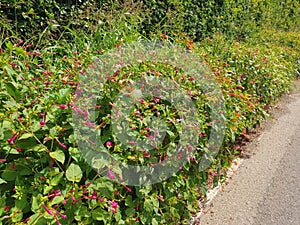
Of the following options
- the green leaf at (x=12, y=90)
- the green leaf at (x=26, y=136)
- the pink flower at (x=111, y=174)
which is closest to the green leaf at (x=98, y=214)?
the pink flower at (x=111, y=174)

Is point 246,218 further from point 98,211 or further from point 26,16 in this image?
point 26,16

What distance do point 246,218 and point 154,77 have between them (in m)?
1.43

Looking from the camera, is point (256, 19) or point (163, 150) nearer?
point (163, 150)

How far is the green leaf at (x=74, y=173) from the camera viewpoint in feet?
4.97

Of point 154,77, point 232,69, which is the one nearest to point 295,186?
point 232,69

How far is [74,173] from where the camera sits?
1.54m

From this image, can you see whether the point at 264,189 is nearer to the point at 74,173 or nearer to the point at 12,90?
the point at 74,173

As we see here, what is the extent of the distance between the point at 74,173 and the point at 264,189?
2.18 m

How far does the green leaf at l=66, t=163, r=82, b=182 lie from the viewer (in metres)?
1.51

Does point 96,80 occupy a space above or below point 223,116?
above

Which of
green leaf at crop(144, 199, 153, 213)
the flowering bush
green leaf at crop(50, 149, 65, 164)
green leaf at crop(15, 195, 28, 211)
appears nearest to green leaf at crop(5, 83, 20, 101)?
the flowering bush

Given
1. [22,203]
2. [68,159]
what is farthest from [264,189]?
[22,203]

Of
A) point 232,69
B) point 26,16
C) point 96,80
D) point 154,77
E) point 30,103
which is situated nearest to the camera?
point 30,103

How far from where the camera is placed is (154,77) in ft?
7.61
